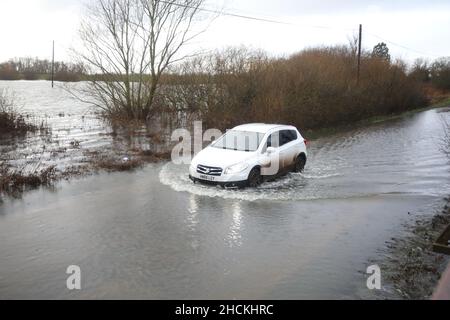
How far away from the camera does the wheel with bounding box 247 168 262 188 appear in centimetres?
1277

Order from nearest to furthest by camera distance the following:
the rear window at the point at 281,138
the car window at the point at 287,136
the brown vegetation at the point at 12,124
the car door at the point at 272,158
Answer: the car door at the point at 272,158 < the rear window at the point at 281,138 < the car window at the point at 287,136 < the brown vegetation at the point at 12,124

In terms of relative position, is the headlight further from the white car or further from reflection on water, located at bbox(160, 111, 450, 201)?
reflection on water, located at bbox(160, 111, 450, 201)

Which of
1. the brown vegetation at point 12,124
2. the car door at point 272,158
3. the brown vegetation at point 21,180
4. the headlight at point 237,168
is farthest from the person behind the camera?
the brown vegetation at point 12,124

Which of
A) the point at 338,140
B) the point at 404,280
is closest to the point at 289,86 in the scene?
the point at 338,140

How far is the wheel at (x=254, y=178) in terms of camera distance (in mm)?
12766

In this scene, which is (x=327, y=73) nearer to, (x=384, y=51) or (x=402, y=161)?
(x=402, y=161)

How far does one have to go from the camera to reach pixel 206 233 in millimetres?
9328

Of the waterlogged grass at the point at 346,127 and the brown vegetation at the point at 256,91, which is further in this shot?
the waterlogged grass at the point at 346,127

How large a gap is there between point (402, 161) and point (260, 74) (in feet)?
39.1

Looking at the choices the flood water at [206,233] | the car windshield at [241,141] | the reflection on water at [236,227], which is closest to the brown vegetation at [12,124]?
the flood water at [206,233]

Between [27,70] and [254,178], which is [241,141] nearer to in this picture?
[254,178]

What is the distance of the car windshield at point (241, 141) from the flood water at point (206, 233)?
1.35m

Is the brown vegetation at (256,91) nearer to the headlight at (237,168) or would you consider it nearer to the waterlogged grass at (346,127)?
the waterlogged grass at (346,127)

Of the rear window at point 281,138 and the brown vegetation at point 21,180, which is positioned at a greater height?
the rear window at point 281,138
